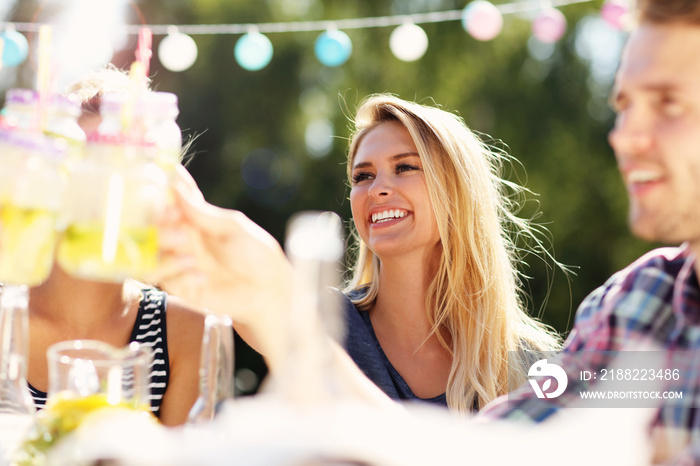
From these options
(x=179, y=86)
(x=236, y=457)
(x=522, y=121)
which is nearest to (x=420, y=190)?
(x=236, y=457)

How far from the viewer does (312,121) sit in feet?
38.6

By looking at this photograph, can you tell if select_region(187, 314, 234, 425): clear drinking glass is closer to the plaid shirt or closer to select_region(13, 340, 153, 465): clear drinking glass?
select_region(13, 340, 153, 465): clear drinking glass

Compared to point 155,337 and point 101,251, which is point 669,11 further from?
point 155,337

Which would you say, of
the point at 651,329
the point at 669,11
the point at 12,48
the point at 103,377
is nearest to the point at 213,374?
the point at 103,377

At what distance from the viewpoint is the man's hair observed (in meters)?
1.16

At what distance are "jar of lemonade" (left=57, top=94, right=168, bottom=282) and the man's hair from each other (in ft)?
2.64

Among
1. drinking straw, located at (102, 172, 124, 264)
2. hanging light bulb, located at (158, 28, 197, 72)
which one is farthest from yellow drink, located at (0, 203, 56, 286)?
hanging light bulb, located at (158, 28, 197, 72)

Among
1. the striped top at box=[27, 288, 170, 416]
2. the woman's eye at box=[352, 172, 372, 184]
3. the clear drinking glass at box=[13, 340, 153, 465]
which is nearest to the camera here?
the clear drinking glass at box=[13, 340, 153, 465]

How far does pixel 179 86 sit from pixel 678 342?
1067 cm

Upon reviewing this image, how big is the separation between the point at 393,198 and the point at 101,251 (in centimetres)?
166

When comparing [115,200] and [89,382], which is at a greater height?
[115,200]

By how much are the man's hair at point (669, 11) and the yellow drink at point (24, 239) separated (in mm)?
973

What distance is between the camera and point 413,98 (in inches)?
445

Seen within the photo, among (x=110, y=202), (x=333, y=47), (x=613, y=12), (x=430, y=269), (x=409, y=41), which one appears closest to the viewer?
(x=110, y=202)
